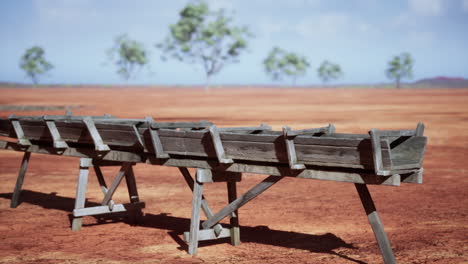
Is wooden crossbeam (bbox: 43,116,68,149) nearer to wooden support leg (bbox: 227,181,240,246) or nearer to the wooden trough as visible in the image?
the wooden trough

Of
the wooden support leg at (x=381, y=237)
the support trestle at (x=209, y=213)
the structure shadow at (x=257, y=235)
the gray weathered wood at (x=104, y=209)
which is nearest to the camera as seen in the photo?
the wooden support leg at (x=381, y=237)

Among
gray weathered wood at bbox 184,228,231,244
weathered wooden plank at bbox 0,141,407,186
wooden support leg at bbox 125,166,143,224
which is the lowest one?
gray weathered wood at bbox 184,228,231,244

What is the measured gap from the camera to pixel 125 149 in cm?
833

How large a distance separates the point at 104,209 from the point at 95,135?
1.36m

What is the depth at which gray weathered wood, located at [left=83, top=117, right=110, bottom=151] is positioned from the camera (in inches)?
324

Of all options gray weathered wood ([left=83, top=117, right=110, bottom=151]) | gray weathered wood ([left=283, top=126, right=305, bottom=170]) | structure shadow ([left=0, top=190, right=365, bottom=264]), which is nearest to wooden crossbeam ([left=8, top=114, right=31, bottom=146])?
structure shadow ([left=0, top=190, right=365, bottom=264])

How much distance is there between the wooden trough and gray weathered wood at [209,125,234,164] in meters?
0.01

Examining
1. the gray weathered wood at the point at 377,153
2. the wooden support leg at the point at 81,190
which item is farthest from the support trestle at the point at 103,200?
the gray weathered wood at the point at 377,153

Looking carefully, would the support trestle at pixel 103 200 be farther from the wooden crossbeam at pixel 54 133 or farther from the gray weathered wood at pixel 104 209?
the wooden crossbeam at pixel 54 133

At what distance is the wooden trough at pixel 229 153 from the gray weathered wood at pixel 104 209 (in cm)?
1

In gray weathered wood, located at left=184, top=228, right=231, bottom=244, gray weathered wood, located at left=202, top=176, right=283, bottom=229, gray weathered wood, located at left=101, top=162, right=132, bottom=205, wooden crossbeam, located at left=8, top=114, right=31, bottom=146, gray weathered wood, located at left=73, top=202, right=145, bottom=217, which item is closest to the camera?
gray weathered wood, located at left=202, top=176, right=283, bottom=229

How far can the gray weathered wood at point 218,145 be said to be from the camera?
694cm

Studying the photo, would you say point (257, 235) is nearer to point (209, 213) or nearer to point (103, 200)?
point (209, 213)

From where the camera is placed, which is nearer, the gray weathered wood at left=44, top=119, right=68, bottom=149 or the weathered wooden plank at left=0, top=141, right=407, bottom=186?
the weathered wooden plank at left=0, top=141, right=407, bottom=186
